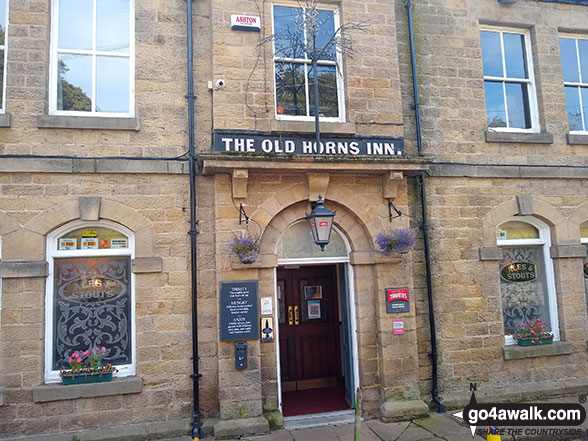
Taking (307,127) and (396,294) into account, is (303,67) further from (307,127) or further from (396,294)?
(396,294)

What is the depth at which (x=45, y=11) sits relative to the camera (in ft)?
19.9

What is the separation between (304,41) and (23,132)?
4.34 metres

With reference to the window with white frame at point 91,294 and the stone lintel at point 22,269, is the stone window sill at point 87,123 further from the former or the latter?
the stone lintel at point 22,269

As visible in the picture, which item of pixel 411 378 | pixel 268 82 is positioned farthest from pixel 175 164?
pixel 411 378

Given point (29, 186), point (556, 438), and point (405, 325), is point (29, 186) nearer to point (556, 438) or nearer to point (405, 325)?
point (405, 325)

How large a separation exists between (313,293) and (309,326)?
2.06ft

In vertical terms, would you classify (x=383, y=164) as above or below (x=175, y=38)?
below

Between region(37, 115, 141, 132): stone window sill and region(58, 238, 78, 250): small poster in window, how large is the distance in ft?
5.14

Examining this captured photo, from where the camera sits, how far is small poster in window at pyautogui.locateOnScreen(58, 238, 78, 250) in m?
5.94

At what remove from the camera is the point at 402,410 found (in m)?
6.13

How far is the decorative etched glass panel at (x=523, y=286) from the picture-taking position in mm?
7305

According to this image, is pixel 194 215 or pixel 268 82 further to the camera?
pixel 268 82

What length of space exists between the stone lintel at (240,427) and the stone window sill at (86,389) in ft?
3.94

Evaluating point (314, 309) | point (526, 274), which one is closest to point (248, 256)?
point (314, 309)
